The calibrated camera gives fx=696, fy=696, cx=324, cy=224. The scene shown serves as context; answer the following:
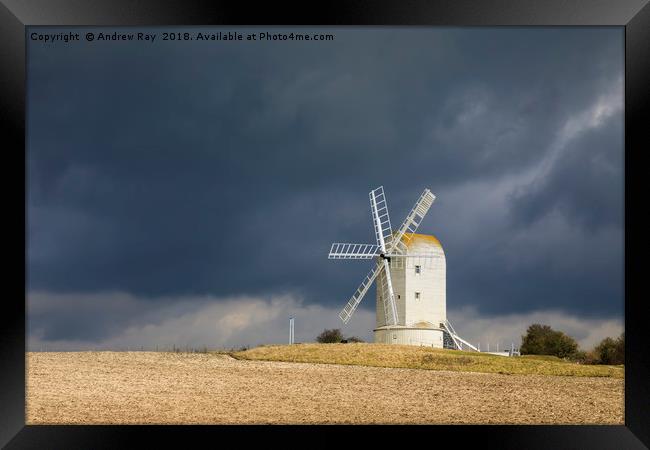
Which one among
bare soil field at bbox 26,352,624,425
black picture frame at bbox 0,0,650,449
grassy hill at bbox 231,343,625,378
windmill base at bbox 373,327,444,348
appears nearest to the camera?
black picture frame at bbox 0,0,650,449

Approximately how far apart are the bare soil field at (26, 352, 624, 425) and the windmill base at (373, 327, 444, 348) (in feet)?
41.2

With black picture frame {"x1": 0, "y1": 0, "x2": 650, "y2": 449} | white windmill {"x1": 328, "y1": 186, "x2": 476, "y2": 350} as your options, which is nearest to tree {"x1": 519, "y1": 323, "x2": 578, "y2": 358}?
white windmill {"x1": 328, "y1": 186, "x2": 476, "y2": 350}

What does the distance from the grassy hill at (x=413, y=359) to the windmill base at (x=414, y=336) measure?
577cm

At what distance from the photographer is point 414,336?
34906mm

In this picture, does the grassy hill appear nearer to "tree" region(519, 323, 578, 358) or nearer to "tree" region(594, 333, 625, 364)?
"tree" region(594, 333, 625, 364)

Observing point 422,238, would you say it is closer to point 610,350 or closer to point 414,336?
point 414,336

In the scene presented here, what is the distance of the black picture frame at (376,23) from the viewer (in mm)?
8305

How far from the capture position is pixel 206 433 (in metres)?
9.37

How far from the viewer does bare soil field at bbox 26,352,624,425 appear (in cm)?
1396

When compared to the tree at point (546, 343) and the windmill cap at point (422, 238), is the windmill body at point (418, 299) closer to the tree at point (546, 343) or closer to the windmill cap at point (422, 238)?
the windmill cap at point (422, 238)

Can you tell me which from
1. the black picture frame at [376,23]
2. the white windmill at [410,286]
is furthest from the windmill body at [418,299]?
the black picture frame at [376,23]

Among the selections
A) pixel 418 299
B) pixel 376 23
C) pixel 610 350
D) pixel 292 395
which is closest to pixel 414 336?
pixel 418 299

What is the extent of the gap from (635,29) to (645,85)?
77 cm

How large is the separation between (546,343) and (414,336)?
7300 millimetres
